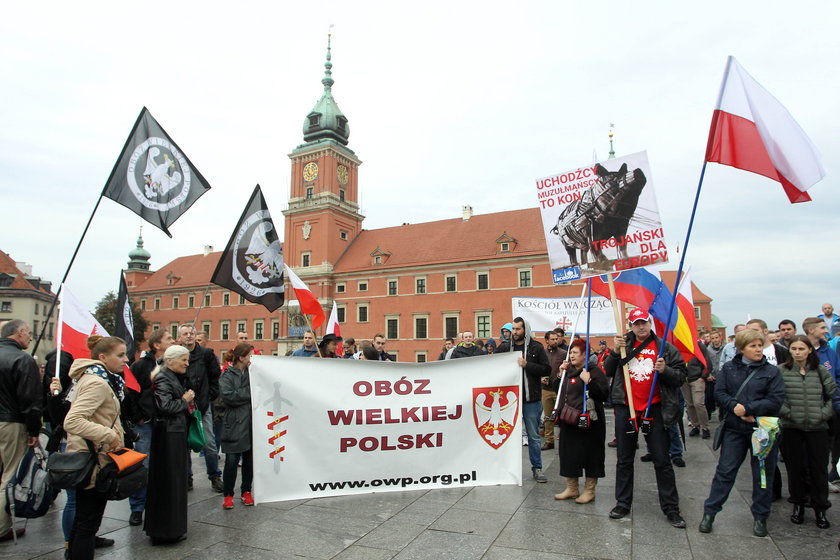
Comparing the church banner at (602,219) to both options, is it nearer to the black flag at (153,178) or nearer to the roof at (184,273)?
the black flag at (153,178)

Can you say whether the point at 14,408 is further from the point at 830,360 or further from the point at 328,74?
the point at 328,74

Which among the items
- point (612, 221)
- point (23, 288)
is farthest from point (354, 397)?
point (23, 288)

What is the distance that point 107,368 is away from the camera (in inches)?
168

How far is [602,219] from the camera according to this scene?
236 inches

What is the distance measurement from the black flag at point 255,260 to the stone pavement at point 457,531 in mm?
2558

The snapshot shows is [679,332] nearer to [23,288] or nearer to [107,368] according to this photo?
[107,368]

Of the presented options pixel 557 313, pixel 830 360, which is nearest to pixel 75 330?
pixel 830 360

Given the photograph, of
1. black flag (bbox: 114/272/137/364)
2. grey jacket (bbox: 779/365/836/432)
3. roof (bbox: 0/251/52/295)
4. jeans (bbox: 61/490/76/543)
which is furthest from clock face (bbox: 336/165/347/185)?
grey jacket (bbox: 779/365/836/432)

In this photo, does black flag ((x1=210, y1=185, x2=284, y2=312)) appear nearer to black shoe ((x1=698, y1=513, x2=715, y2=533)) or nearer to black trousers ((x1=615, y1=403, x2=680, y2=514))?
black trousers ((x1=615, y1=403, x2=680, y2=514))

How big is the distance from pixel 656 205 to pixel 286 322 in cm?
5073

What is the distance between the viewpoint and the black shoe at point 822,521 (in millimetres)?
4854

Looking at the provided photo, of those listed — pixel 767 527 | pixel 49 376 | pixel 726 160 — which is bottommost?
pixel 767 527

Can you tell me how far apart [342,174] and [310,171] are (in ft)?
11.2

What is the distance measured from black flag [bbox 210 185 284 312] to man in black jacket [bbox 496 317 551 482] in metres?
3.27
